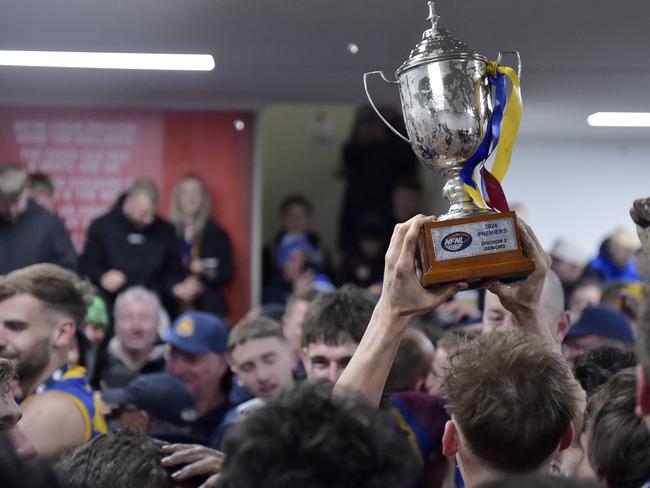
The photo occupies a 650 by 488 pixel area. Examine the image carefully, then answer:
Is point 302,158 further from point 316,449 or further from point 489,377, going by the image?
point 316,449

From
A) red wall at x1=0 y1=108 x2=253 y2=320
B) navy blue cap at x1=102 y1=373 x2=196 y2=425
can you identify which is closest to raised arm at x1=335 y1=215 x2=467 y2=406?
navy blue cap at x1=102 y1=373 x2=196 y2=425

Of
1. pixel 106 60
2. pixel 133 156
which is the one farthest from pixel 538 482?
pixel 133 156

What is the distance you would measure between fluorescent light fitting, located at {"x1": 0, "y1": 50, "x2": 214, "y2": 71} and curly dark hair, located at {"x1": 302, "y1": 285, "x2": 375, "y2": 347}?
2871mm

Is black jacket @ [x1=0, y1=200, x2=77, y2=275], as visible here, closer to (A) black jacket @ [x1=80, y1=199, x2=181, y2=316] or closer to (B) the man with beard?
(A) black jacket @ [x1=80, y1=199, x2=181, y2=316]

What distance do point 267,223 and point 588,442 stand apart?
282 inches

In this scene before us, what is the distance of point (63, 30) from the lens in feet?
18.0

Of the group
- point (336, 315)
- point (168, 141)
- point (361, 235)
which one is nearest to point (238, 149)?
point (168, 141)

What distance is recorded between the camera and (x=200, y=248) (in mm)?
7820

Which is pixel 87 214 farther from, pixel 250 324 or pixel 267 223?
pixel 250 324

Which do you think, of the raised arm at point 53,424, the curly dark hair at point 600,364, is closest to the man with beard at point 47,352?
the raised arm at point 53,424

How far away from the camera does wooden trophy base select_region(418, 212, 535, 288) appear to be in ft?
8.51

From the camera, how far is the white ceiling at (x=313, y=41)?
16.7 ft

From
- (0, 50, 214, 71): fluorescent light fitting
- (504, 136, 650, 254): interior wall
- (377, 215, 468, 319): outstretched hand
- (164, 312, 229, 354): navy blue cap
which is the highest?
(0, 50, 214, 71): fluorescent light fitting

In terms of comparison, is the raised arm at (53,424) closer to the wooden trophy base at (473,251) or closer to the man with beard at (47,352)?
the man with beard at (47,352)
